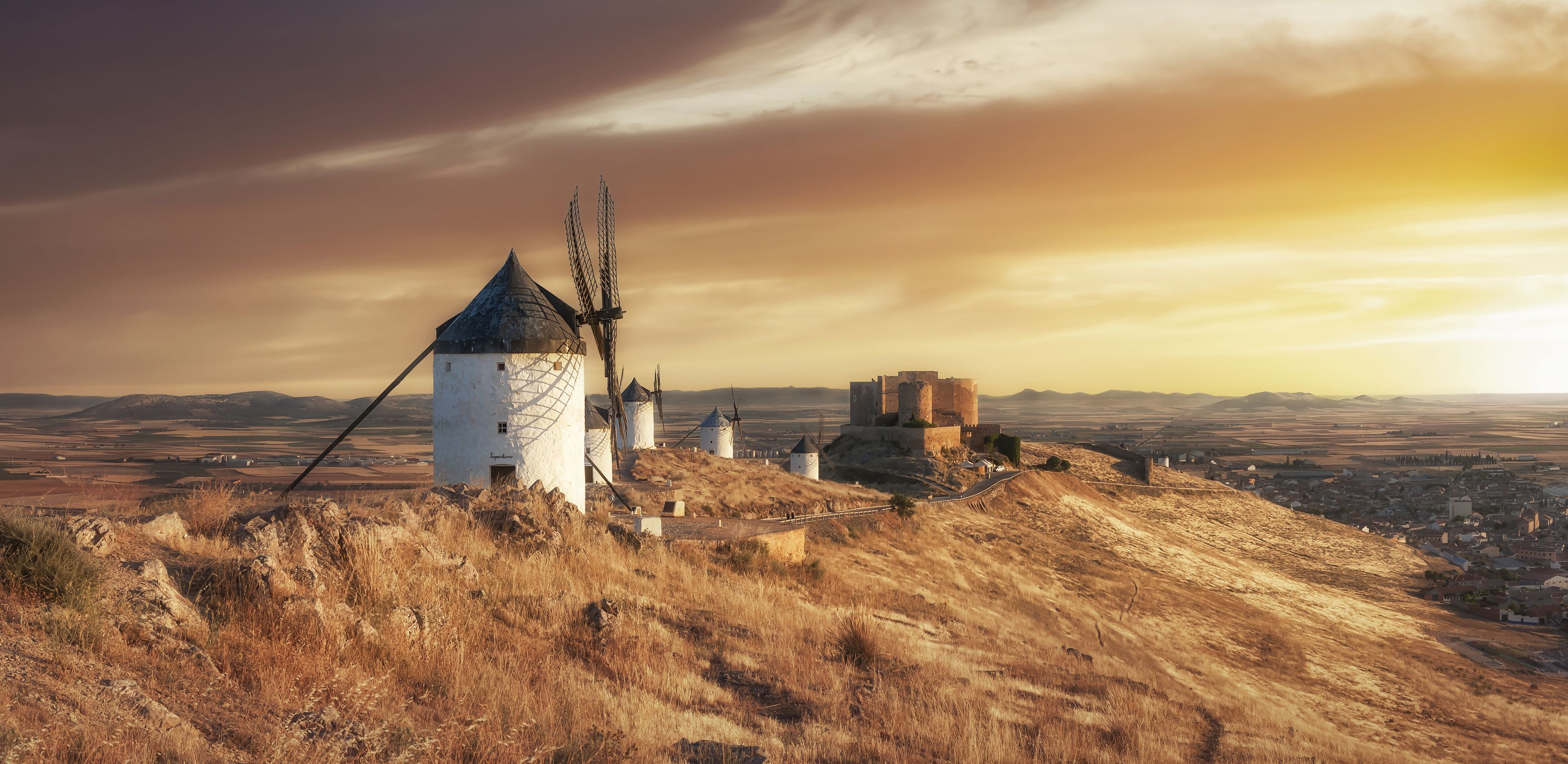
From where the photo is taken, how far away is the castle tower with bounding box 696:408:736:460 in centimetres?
5003

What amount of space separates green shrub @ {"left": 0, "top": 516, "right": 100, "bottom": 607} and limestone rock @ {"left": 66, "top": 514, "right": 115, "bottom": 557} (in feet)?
1.81

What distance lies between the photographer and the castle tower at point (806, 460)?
148 feet

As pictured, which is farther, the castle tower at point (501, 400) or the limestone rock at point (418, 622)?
the castle tower at point (501, 400)

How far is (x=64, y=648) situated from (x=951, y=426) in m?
52.3

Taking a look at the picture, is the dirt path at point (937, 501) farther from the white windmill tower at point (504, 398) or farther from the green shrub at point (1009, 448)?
the white windmill tower at point (504, 398)

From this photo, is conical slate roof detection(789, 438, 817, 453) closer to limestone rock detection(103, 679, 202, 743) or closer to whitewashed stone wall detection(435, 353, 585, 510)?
whitewashed stone wall detection(435, 353, 585, 510)

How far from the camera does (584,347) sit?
20297mm

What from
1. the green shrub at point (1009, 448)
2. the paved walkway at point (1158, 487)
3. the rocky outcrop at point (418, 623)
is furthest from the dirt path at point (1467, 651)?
the rocky outcrop at point (418, 623)

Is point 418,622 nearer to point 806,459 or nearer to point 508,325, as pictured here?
point 508,325

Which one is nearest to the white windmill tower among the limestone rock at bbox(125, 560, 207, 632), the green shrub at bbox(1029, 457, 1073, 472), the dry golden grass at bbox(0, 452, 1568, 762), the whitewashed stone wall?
the whitewashed stone wall

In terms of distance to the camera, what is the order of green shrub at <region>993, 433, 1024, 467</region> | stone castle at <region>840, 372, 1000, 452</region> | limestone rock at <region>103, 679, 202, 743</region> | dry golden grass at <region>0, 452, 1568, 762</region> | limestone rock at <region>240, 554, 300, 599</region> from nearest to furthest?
limestone rock at <region>103, 679, 202, 743</region> < dry golden grass at <region>0, 452, 1568, 762</region> < limestone rock at <region>240, 554, 300, 599</region> < stone castle at <region>840, 372, 1000, 452</region> < green shrub at <region>993, 433, 1024, 467</region>

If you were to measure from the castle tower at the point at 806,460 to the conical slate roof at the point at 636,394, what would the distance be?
8.25m

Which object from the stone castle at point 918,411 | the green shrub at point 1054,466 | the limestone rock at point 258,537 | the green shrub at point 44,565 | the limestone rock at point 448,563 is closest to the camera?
the green shrub at point 44,565

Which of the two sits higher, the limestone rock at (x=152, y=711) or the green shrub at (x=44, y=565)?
the green shrub at (x=44, y=565)
